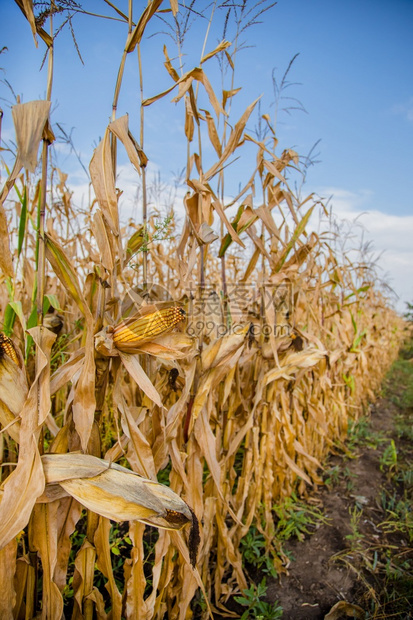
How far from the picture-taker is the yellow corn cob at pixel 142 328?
884 mm

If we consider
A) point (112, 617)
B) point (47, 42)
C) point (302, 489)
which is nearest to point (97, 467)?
point (112, 617)

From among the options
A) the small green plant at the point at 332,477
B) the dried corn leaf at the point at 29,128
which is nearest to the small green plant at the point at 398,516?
the small green plant at the point at 332,477

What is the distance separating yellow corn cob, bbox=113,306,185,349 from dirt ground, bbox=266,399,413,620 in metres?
1.44

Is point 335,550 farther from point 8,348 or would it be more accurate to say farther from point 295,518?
point 8,348

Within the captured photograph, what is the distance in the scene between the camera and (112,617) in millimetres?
1092

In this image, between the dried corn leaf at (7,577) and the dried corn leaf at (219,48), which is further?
the dried corn leaf at (219,48)

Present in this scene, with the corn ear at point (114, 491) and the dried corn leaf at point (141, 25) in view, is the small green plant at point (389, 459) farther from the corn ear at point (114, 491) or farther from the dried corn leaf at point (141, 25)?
→ the dried corn leaf at point (141, 25)

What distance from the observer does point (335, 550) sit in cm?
184

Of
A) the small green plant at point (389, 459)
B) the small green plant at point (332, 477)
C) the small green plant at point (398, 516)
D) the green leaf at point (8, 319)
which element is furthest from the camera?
the small green plant at point (389, 459)

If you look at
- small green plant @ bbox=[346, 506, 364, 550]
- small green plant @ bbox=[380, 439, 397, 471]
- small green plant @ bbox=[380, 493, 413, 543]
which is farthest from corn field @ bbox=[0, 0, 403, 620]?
small green plant @ bbox=[380, 439, 397, 471]

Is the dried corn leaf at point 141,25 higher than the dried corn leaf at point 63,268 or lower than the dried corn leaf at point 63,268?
higher

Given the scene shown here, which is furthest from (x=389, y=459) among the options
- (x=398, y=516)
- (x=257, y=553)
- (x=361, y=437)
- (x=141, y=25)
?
(x=141, y=25)

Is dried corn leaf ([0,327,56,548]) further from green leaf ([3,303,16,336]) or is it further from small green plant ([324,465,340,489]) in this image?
small green plant ([324,465,340,489])

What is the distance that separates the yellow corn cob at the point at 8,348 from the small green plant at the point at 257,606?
139 centimetres
